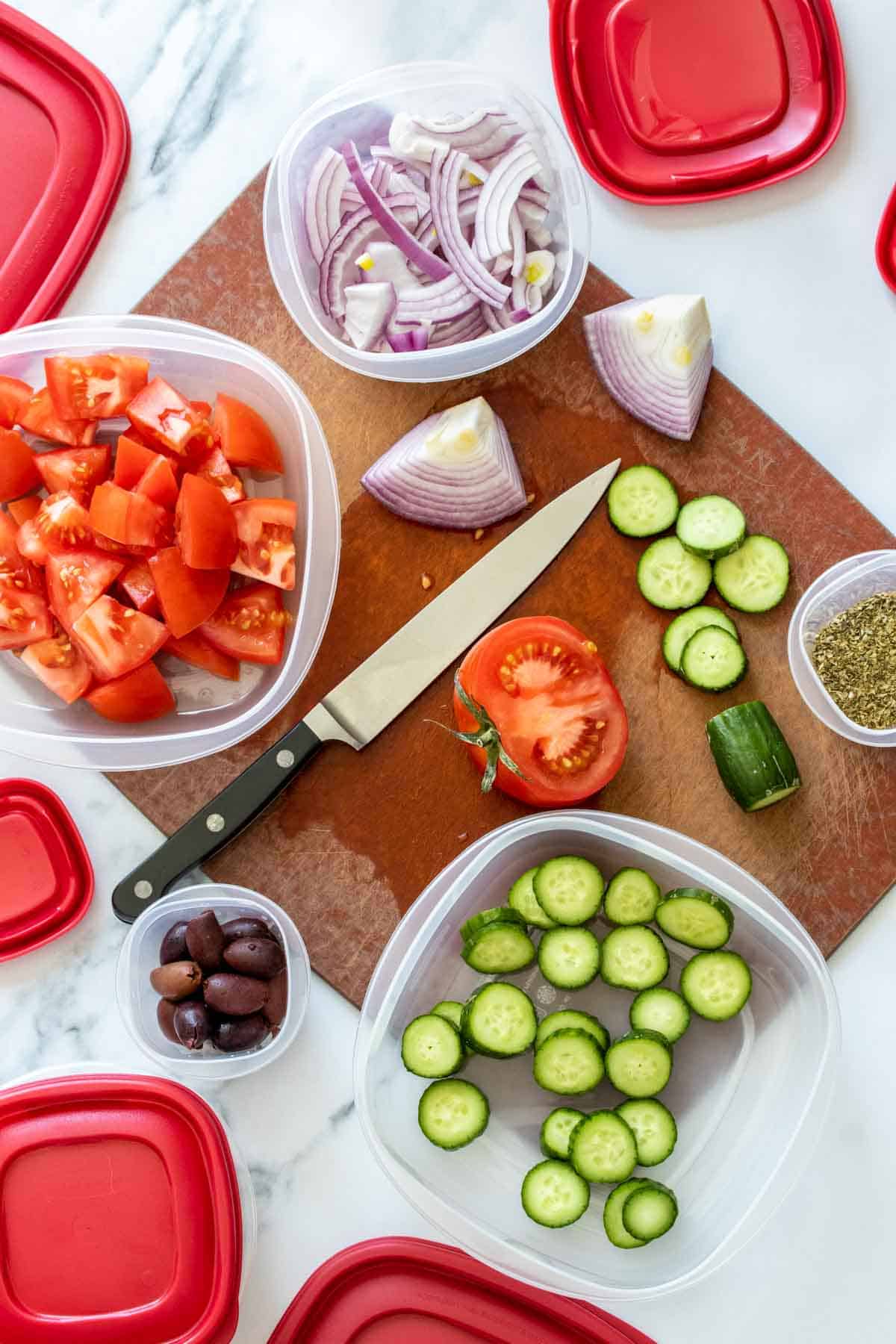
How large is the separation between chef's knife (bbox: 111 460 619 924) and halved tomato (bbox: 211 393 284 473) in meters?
0.36

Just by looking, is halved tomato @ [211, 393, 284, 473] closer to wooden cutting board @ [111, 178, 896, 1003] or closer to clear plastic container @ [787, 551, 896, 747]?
wooden cutting board @ [111, 178, 896, 1003]

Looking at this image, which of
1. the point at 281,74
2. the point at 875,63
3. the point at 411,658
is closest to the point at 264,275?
the point at 281,74

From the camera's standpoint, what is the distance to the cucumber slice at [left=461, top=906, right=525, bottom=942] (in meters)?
1.79

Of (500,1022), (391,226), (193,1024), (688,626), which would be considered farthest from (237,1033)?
(391,226)

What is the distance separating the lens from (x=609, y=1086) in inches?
73.7

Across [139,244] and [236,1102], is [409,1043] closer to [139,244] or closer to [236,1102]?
[236,1102]

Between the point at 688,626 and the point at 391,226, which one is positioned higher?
the point at 391,226

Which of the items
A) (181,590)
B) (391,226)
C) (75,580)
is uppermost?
(391,226)

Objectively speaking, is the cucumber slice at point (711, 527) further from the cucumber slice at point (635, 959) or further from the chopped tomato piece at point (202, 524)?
the chopped tomato piece at point (202, 524)

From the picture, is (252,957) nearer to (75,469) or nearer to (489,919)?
(489,919)

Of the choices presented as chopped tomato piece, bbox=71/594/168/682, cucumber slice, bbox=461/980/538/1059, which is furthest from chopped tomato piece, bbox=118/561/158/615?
cucumber slice, bbox=461/980/538/1059

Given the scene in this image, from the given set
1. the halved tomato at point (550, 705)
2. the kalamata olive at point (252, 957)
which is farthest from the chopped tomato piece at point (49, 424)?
the kalamata olive at point (252, 957)

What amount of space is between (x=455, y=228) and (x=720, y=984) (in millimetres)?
1305

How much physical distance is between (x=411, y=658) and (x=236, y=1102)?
0.81 metres
